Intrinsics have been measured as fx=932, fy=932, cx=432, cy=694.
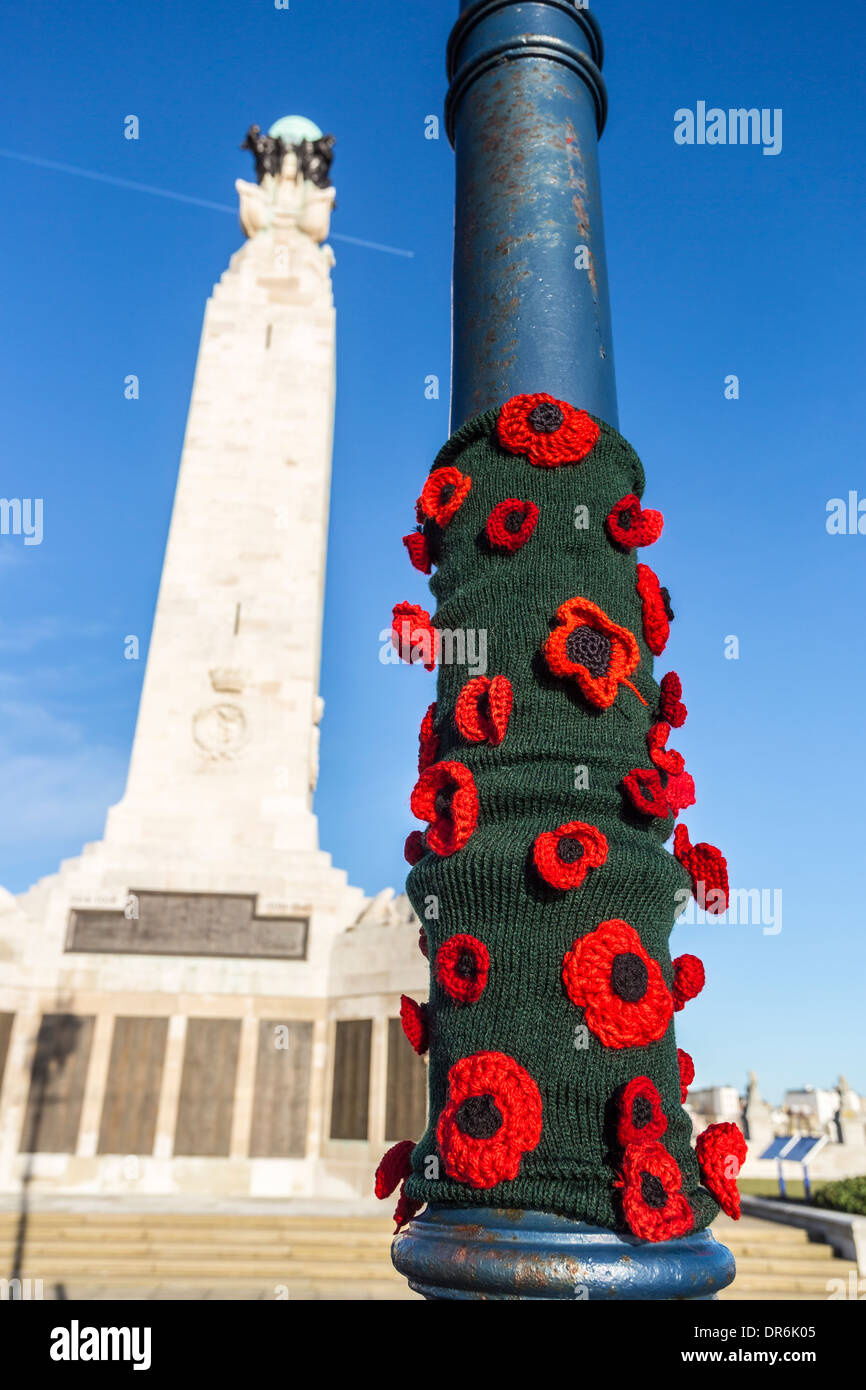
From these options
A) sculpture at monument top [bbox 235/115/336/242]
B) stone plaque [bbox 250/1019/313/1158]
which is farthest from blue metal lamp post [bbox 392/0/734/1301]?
sculpture at monument top [bbox 235/115/336/242]

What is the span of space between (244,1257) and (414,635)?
9.50m

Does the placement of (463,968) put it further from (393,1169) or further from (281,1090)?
(281,1090)

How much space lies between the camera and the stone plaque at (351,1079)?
13.9m

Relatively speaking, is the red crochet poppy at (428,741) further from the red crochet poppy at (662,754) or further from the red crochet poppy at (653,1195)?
the red crochet poppy at (653,1195)

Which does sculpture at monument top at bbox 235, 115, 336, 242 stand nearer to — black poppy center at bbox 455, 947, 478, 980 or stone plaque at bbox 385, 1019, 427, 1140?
stone plaque at bbox 385, 1019, 427, 1140

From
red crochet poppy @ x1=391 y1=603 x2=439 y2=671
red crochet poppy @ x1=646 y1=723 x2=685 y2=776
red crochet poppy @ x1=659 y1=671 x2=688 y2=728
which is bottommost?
red crochet poppy @ x1=646 y1=723 x2=685 y2=776

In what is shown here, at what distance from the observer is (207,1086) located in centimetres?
1418

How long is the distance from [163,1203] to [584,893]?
1285cm

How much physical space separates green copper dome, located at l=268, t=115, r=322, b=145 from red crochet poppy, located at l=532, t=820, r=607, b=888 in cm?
2854

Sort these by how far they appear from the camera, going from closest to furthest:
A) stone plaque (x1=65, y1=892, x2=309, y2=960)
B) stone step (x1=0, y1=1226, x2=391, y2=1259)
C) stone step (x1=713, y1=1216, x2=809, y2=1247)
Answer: stone step (x1=0, y1=1226, x2=391, y2=1259) → stone step (x1=713, y1=1216, x2=809, y2=1247) → stone plaque (x1=65, y1=892, x2=309, y2=960)

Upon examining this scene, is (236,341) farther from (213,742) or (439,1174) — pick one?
(439,1174)

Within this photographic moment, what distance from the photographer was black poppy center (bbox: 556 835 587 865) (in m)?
2.02

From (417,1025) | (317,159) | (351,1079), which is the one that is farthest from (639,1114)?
(317,159)

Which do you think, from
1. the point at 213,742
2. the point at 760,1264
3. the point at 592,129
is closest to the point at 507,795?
the point at 592,129
